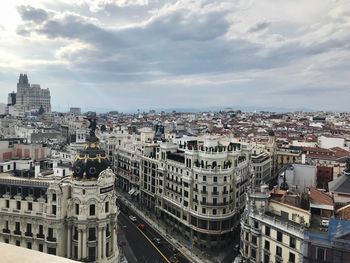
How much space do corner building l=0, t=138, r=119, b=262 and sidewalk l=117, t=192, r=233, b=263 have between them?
71.0 feet

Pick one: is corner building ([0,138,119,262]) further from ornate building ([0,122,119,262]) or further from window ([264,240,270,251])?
window ([264,240,270,251])

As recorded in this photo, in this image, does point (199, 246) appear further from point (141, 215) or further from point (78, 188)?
point (78, 188)

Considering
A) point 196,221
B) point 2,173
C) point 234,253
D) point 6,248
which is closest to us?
point 6,248

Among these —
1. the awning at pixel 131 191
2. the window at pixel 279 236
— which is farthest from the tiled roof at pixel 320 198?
the awning at pixel 131 191

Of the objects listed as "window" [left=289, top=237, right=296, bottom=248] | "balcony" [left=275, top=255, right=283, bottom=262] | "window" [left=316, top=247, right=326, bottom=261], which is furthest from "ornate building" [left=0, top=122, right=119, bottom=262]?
"window" [left=316, top=247, right=326, bottom=261]

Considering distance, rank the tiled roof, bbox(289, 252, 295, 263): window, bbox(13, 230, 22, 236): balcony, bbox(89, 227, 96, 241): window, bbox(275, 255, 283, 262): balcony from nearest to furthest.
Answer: bbox(289, 252, 295, 263): window, bbox(275, 255, 283, 262): balcony, the tiled roof, bbox(89, 227, 96, 241): window, bbox(13, 230, 22, 236): balcony

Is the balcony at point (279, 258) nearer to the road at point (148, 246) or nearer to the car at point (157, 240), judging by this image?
the road at point (148, 246)

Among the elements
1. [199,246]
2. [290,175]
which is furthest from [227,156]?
[199,246]

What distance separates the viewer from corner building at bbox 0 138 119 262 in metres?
61.5

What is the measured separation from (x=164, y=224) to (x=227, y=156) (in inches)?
1089

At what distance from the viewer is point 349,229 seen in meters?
47.3

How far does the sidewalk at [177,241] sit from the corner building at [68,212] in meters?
21.6

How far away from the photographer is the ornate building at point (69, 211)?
6150 centimetres

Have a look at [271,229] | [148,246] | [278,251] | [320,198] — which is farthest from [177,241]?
[320,198]
